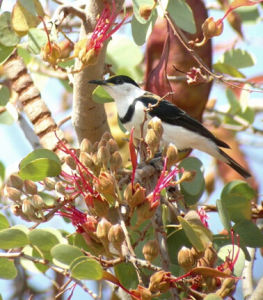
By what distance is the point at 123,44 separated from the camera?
300 cm

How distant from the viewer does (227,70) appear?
2.93m

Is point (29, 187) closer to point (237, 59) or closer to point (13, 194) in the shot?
point (13, 194)

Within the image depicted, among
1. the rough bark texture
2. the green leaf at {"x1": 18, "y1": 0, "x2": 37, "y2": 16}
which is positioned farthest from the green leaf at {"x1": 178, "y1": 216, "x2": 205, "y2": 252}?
the rough bark texture

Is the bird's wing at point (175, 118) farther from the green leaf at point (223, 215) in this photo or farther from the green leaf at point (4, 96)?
the green leaf at point (223, 215)

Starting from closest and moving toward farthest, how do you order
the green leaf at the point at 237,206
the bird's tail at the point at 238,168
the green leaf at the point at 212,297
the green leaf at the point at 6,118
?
the green leaf at the point at 212,297
the green leaf at the point at 237,206
the green leaf at the point at 6,118
the bird's tail at the point at 238,168

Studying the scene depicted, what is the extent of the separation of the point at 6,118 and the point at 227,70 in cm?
98

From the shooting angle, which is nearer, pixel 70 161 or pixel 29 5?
pixel 70 161

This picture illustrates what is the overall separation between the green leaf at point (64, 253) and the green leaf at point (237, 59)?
1.55 m

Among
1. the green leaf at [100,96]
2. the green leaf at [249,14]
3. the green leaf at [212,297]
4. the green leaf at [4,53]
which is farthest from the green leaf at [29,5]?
the green leaf at [249,14]

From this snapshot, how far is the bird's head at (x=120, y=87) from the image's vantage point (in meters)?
2.77

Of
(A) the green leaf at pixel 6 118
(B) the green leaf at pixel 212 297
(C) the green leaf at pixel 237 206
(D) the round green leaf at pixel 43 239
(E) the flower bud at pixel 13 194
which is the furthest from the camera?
(A) the green leaf at pixel 6 118

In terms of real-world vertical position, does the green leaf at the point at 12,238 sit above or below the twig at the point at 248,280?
above

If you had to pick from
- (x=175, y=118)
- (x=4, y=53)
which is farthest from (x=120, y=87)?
(x=4, y=53)

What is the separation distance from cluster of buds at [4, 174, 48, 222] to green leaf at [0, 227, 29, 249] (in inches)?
2.6
